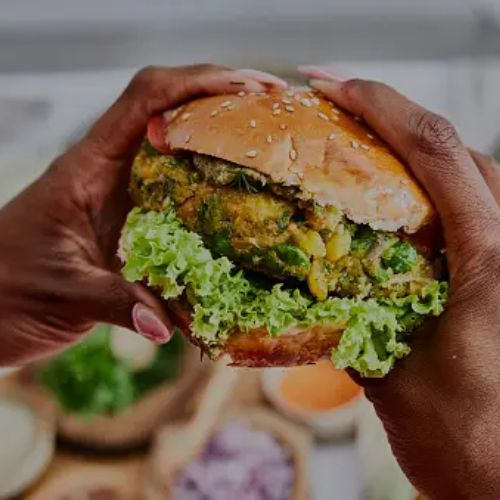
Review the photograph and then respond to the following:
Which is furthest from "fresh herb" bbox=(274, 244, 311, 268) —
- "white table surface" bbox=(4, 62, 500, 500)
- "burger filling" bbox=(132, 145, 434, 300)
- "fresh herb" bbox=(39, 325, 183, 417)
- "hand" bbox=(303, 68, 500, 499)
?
"white table surface" bbox=(4, 62, 500, 500)

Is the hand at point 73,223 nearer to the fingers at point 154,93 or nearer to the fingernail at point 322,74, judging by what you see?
the fingers at point 154,93

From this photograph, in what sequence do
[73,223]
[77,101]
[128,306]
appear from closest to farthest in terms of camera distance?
[128,306] → [73,223] → [77,101]

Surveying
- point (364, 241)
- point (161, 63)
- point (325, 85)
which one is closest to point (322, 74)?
point (325, 85)

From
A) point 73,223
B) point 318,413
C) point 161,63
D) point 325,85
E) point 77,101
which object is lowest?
point 318,413

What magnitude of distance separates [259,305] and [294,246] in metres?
0.11

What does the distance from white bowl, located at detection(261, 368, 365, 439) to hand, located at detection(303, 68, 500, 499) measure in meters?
1.81

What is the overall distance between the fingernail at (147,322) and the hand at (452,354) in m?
0.36

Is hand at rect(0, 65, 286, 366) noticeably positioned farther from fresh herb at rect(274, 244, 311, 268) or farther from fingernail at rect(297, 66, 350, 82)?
fresh herb at rect(274, 244, 311, 268)

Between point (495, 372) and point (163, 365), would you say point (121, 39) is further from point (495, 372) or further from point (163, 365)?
point (495, 372)

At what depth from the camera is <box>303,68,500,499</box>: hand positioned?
1.36m

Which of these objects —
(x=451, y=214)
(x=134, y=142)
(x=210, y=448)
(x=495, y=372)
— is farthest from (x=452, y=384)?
(x=210, y=448)

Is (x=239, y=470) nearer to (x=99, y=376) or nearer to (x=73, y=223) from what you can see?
(x=99, y=376)

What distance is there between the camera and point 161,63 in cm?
383

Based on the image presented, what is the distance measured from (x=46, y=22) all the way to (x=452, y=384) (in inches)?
116
